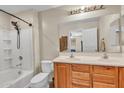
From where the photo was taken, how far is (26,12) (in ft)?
9.29

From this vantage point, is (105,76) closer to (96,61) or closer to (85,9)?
(96,61)

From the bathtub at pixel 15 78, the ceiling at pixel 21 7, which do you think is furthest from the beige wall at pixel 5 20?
the bathtub at pixel 15 78

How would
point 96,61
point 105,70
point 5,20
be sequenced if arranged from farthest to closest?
point 5,20 → point 96,61 → point 105,70

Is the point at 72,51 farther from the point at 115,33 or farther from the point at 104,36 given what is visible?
the point at 115,33

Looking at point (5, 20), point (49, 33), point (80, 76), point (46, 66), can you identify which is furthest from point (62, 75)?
point (5, 20)

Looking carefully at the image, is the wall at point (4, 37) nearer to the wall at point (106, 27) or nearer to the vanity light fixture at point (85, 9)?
the vanity light fixture at point (85, 9)

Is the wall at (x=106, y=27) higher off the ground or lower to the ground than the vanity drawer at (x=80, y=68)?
higher

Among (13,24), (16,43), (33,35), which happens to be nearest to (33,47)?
(33,35)

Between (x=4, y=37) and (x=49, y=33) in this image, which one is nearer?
(x=49, y=33)

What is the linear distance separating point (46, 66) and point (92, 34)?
3.74 feet

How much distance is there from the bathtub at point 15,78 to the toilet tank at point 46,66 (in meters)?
0.29

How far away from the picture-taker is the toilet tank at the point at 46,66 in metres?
2.78

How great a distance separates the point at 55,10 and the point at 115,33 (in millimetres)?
1255

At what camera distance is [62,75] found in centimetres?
254
